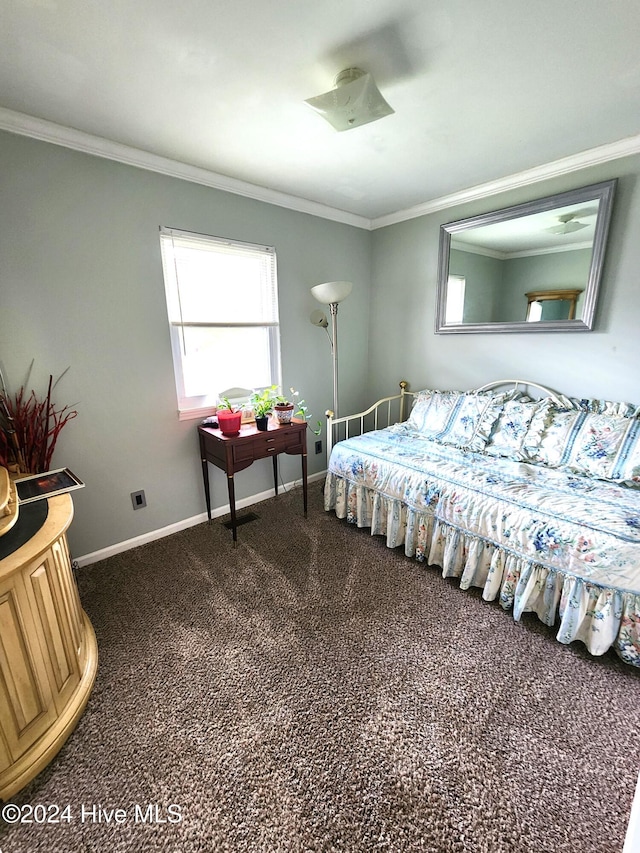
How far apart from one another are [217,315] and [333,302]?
91 cm

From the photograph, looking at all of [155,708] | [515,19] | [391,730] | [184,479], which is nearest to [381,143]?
[515,19]

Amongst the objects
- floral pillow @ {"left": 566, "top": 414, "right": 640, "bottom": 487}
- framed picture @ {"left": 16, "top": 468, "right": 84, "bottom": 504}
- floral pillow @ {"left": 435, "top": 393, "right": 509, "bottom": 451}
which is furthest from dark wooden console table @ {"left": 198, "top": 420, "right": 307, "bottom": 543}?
floral pillow @ {"left": 566, "top": 414, "right": 640, "bottom": 487}

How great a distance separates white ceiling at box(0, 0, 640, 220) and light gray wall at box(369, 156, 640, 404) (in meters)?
0.41

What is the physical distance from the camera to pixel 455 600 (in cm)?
192

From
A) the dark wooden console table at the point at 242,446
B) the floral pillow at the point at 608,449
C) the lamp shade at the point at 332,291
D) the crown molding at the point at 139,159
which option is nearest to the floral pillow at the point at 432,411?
the floral pillow at the point at 608,449

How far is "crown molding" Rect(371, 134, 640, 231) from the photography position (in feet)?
6.64

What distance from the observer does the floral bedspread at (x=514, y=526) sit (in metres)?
1.51

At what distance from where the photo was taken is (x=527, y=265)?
8.19 ft

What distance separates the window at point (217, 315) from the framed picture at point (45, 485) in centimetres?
87

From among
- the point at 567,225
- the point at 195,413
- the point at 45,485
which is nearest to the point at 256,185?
the point at 195,413

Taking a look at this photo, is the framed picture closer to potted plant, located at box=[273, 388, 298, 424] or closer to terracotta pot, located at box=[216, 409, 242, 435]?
terracotta pot, located at box=[216, 409, 242, 435]

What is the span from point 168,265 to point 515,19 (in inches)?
79.1

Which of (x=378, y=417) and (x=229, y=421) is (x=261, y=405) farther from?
(x=378, y=417)

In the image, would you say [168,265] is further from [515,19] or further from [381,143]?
[515,19]
